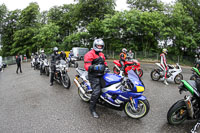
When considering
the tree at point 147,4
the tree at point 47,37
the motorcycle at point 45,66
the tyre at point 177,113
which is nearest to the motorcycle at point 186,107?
the tyre at point 177,113

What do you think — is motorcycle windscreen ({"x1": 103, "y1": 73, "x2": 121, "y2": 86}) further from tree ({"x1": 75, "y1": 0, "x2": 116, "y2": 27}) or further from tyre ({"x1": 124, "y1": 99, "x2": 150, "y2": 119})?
tree ({"x1": 75, "y1": 0, "x2": 116, "y2": 27})

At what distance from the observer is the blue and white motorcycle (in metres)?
3.46

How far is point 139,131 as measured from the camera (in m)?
3.22

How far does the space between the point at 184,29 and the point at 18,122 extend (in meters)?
26.2

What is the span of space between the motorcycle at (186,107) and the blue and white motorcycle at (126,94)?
0.57 metres

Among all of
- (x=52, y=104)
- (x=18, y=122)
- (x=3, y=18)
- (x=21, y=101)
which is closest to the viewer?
(x=18, y=122)

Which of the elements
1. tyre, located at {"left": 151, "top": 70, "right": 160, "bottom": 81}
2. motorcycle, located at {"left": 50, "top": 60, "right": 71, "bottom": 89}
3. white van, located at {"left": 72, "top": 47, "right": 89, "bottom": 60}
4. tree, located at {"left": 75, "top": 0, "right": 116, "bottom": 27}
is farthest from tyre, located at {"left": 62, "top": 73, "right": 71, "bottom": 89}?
tree, located at {"left": 75, "top": 0, "right": 116, "bottom": 27}

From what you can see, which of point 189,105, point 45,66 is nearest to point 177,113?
point 189,105

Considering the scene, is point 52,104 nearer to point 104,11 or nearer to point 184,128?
point 184,128

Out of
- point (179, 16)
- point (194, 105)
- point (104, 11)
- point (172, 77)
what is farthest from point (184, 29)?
point (194, 105)

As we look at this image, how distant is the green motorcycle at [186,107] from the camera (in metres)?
3.12

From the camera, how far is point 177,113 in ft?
11.1

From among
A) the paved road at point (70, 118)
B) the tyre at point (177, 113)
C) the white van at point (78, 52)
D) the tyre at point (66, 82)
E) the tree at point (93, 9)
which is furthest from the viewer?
the tree at point (93, 9)

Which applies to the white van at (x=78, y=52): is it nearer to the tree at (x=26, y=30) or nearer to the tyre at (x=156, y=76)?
the tree at (x=26, y=30)
